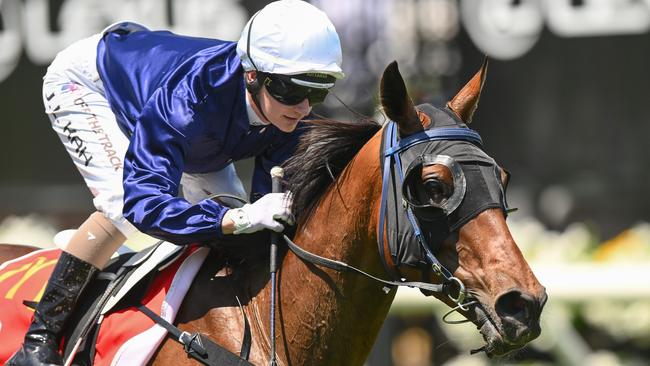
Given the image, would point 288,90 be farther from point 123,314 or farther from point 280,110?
point 123,314

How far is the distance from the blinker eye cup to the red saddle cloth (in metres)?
0.51

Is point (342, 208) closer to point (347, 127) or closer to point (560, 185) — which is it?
point (347, 127)

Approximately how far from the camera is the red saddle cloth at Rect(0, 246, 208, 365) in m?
3.13

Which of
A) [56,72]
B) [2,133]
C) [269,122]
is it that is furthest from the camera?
[2,133]

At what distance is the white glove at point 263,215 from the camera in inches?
121

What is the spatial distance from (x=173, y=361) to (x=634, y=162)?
4.72 meters

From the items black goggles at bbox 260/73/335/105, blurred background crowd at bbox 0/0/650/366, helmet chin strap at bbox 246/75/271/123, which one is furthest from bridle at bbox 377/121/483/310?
blurred background crowd at bbox 0/0/650/366

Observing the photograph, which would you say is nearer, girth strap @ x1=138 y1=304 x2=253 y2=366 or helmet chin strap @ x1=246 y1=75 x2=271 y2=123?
girth strap @ x1=138 y1=304 x2=253 y2=366

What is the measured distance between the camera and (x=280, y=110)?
10.7ft

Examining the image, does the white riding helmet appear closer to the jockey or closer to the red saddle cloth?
the jockey

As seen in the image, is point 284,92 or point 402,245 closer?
point 402,245

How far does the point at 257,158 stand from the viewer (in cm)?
363

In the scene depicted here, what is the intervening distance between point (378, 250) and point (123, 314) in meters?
0.79

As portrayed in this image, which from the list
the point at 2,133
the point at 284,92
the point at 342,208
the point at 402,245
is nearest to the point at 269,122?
the point at 284,92
